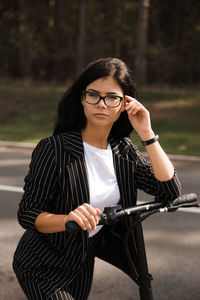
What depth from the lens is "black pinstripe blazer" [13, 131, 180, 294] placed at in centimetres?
239

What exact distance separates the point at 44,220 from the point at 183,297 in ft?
7.12

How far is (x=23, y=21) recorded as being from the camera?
37.1 metres

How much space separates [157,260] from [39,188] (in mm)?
2812

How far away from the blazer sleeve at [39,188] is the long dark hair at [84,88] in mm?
242

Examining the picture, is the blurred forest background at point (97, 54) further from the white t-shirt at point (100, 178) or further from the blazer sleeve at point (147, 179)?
the white t-shirt at point (100, 178)

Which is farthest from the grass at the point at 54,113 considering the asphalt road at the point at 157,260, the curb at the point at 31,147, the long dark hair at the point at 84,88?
the long dark hair at the point at 84,88

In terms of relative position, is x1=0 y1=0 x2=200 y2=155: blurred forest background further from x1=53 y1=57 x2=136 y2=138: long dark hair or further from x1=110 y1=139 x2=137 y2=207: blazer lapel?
x1=110 y1=139 x2=137 y2=207: blazer lapel

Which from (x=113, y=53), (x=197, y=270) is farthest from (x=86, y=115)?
(x=113, y=53)

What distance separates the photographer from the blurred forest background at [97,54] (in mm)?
17891

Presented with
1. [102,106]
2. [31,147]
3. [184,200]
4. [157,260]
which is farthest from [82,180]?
[31,147]

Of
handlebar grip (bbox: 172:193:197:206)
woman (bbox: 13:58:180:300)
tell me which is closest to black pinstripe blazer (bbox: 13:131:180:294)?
woman (bbox: 13:58:180:300)

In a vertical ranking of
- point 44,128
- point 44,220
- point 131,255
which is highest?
point 44,220

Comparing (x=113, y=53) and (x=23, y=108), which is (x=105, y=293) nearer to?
(x=23, y=108)

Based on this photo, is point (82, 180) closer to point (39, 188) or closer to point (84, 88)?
point (39, 188)
